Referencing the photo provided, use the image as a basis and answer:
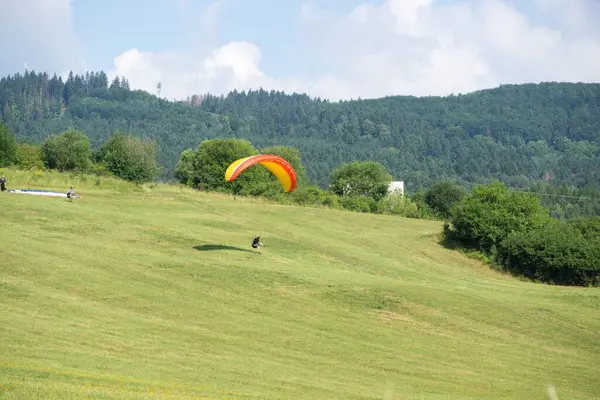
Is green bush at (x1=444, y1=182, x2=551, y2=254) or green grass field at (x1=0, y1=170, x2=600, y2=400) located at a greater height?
green bush at (x1=444, y1=182, x2=551, y2=254)

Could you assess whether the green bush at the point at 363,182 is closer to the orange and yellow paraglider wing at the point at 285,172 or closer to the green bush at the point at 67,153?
the green bush at the point at 67,153

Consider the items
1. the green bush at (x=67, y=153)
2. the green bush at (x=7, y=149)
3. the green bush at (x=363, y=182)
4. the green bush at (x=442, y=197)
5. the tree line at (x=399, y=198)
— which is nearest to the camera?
the tree line at (x=399, y=198)

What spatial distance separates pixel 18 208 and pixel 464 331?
87.5 ft

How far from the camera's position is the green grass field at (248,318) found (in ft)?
70.3

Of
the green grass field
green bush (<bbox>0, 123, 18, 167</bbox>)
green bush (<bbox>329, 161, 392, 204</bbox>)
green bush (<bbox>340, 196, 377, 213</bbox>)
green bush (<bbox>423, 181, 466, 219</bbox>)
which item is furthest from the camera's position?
green bush (<bbox>329, 161, 392, 204</bbox>)

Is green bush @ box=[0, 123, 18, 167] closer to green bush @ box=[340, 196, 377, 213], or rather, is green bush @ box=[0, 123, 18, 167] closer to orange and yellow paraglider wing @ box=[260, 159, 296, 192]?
green bush @ box=[340, 196, 377, 213]

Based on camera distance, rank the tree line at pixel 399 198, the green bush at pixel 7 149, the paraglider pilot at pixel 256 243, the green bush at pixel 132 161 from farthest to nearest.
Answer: the green bush at pixel 132 161
the green bush at pixel 7 149
the tree line at pixel 399 198
the paraglider pilot at pixel 256 243

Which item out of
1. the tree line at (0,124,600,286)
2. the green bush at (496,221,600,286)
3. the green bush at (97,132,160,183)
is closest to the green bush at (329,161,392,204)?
the tree line at (0,124,600,286)

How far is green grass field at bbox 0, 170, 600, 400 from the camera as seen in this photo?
21422 millimetres

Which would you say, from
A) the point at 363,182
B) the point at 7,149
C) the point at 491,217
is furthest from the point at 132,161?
the point at 491,217

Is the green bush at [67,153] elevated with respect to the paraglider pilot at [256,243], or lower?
elevated

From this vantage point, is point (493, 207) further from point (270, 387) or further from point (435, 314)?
point (270, 387)

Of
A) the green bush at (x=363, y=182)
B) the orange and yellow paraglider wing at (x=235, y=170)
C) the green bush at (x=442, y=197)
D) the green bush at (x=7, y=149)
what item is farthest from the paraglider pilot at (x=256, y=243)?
the green bush at (x=363, y=182)

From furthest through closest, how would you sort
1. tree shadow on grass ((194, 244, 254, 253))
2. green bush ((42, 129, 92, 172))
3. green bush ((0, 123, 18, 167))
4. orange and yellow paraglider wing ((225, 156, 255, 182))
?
green bush ((42, 129, 92, 172)), green bush ((0, 123, 18, 167)), tree shadow on grass ((194, 244, 254, 253)), orange and yellow paraglider wing ((225, 156, 255, 182))
